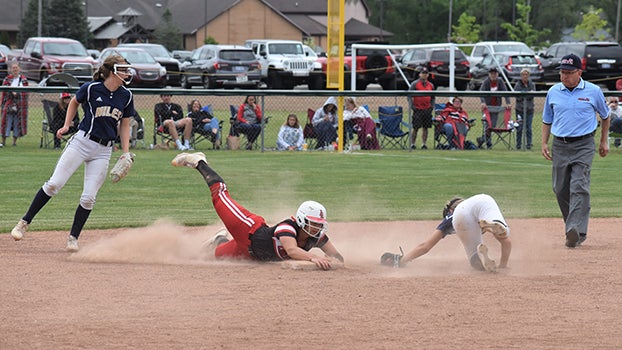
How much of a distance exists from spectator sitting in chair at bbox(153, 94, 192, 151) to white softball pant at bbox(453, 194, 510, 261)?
1320cm

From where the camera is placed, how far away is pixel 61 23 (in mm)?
71375

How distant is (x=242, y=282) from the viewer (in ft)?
27.6

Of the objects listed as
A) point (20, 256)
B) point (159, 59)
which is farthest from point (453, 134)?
point (159, 59)

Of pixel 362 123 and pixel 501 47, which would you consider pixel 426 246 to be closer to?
pixel 362 123

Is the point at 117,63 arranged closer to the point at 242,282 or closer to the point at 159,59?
the point at 242,282

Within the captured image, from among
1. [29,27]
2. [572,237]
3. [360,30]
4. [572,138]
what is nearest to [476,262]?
[572,237]

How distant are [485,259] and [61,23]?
6653cm

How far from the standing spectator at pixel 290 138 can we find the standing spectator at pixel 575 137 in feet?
36.2

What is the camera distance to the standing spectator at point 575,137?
10.9 meters

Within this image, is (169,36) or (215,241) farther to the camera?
(169,36)

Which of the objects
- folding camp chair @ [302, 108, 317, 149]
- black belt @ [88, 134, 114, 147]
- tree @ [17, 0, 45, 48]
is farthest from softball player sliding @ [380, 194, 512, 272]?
tree @ [17, 0, 45, 48]

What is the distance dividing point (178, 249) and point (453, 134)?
1317 cm

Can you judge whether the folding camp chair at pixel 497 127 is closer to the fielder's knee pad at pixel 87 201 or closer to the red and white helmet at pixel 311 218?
the fielder's knee pad at pixel 87 201

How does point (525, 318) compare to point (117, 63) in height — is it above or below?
below
